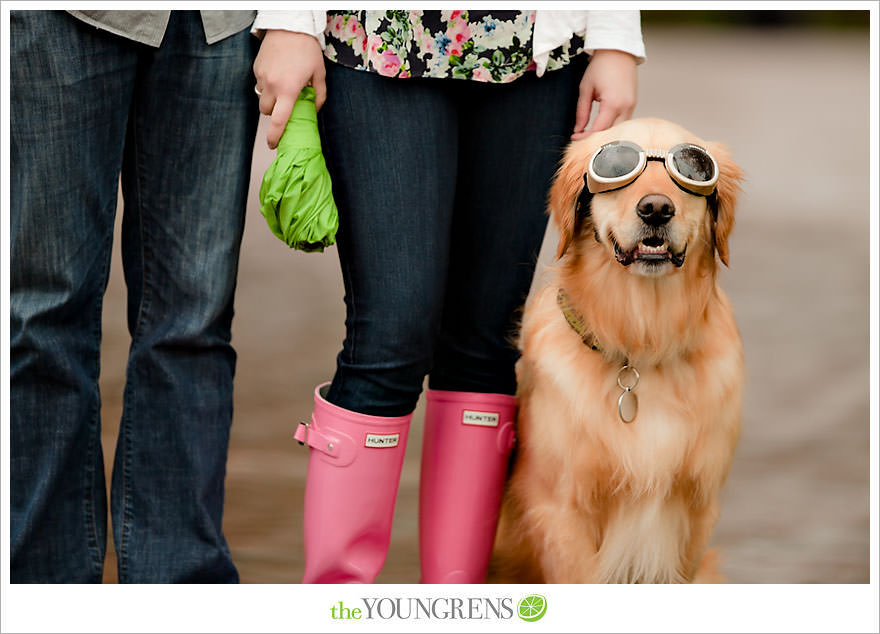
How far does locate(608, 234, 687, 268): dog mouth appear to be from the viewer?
1807mm

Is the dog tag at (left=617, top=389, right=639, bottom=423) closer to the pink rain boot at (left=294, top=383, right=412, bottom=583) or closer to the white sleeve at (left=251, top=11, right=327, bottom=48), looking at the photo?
the pink rain boot at (left=294, top=383, right=412, bottom=583)

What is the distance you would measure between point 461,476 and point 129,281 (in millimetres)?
769

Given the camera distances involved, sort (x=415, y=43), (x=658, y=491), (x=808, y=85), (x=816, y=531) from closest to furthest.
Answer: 1. (x=415, y=43)
2. (x=658, y=491)
3. (x=816, y=531)
4. (x=808, y=85)

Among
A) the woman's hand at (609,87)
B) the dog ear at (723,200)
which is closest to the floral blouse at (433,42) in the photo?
the woman's hand at (609,87)

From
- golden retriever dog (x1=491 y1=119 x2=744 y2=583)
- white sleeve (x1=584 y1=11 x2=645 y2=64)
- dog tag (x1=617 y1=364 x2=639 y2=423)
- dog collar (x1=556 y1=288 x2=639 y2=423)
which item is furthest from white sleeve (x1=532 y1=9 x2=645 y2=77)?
dog tag (x1=617 y1=364 x2=639 y2=423)

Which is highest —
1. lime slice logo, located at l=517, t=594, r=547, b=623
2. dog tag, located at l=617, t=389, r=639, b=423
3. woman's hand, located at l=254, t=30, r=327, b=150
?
woman's hand, located at l=254, t=30, r=327, b=150

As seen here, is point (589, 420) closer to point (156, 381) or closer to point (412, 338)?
point (412, 338)

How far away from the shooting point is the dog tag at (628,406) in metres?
1.96

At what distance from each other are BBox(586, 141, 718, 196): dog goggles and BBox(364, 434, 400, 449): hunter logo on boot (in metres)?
0.61

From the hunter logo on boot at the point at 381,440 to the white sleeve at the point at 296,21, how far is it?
722 millimetres

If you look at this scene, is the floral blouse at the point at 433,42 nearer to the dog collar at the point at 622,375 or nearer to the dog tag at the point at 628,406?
the dog collar at the point at 622,375

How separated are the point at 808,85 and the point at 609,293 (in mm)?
10001

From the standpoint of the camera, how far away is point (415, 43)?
5.68ft

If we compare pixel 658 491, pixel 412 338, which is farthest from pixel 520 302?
pixel 658 491
